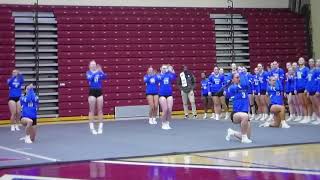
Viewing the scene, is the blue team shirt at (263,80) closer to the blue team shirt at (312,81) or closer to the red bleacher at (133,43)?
the blue team shirt at (312,81)

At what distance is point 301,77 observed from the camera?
62.6 ft

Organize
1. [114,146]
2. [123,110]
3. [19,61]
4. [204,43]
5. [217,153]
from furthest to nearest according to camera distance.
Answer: [204,43], [123,110], [19,61], [114,146], [217,153]

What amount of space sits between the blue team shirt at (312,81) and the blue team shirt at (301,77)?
248mm

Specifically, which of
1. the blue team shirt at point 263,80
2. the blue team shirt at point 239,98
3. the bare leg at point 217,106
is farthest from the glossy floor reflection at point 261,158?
the bare leg at point 217,106

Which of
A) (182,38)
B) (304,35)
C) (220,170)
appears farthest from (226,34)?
Answer: (220,170)

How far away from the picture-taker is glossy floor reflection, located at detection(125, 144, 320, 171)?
980 cm

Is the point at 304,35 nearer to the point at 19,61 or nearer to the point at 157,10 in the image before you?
the point at 157,10

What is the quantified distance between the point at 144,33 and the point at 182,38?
2.00 m

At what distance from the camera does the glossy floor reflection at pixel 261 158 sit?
32.1ft

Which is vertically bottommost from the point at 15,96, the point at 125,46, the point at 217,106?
the point at 217,106

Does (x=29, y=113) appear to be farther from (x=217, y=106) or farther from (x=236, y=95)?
(x=217, y=106)

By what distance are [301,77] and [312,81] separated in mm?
536

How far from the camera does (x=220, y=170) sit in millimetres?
9289

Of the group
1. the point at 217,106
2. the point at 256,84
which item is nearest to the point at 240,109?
the point at 256,84
